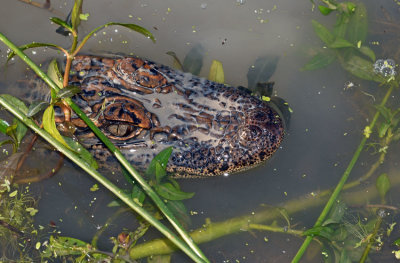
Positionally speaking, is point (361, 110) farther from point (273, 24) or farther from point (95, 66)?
point (95, 66)

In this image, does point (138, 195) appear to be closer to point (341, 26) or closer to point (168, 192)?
point (168, 192)

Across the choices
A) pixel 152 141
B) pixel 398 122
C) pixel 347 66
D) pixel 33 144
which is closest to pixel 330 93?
pixel 347 66

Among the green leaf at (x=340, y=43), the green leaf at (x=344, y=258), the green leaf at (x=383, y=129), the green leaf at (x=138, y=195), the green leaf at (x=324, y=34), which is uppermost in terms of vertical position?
the green leaf at (x=324, y=34)

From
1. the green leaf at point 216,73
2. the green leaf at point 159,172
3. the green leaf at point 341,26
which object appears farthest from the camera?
the green leaf at point 341,26

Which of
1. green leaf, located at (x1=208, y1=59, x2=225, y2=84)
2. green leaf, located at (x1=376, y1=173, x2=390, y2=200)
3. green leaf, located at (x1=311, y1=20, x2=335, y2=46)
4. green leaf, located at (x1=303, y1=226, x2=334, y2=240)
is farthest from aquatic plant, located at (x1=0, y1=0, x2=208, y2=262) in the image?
green leaf, located at (x1=311, y1=20, x2=335, y2=46)

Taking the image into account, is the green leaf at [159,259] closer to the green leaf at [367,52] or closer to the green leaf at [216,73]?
the green leaf at [216,73]

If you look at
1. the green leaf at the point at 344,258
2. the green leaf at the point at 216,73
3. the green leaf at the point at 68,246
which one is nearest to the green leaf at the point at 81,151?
the green leaf at the point at 68,246

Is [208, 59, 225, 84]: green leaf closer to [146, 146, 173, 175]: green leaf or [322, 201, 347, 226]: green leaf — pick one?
[146, 146, 173, 175]: green leaf

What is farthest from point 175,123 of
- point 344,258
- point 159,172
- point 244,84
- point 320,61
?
point 344,258
